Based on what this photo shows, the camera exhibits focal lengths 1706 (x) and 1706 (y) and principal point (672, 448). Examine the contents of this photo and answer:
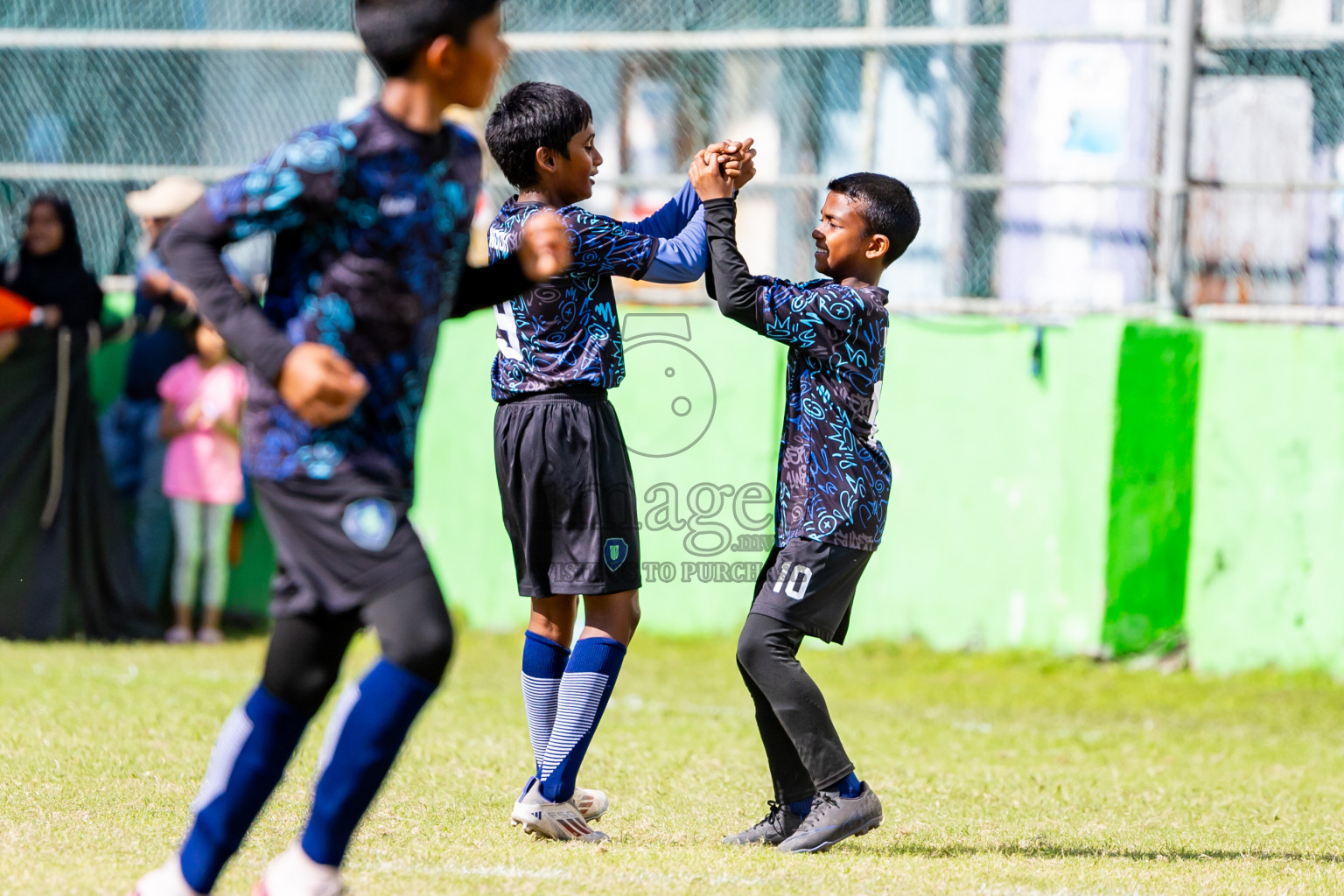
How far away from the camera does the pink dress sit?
34.1 feet

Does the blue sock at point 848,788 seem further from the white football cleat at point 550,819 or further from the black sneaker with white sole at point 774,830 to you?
the white football cleat at point 550,819

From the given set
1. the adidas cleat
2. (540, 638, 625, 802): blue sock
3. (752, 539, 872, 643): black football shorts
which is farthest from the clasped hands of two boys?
the adidas cleat

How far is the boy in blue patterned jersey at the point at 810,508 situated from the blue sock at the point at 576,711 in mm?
392

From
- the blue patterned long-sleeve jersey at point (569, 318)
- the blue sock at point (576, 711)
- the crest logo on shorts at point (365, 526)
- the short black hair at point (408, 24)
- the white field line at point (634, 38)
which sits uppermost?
the white field line at point (634, 38)

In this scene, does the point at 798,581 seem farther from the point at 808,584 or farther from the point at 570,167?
the point at 570,167

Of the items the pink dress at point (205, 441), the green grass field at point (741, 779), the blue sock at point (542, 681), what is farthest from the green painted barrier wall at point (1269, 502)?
the pink dress at point (205, 441)

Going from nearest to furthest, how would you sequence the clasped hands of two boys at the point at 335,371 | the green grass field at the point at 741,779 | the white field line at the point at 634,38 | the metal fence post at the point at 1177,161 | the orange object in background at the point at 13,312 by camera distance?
1. the clasped hands of two boys at the point at 335,371
2. the green grass field at the point at 741,779
3. the metal fence post at the point at 1177,161
4. the white field line at the point at 634,38
5. the orange object in background at the point at 13,312

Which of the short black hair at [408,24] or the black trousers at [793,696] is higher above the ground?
the short black hair at [408,24]

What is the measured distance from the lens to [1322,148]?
31.3ft

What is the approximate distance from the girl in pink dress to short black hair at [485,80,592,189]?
235 inches

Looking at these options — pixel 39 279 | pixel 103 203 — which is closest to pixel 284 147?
pixel 39 279

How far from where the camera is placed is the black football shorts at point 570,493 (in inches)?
185

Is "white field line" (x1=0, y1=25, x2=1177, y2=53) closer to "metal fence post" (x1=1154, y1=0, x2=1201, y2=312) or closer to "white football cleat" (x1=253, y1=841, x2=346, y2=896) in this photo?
"metal fence post" (x1=1154, y1=0, x2=1201, y2=312)

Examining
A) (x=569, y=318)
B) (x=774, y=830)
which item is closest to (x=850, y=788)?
(x=774, y=830)
